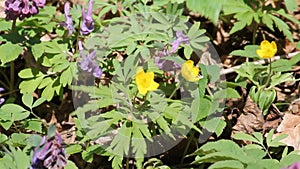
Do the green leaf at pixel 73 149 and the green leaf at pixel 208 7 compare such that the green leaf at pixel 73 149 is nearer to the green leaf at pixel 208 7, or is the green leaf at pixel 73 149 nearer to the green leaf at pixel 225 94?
the green leaf at pixel 225 94

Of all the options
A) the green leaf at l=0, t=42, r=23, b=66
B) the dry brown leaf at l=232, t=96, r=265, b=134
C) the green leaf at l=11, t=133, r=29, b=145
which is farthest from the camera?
the dry brown leaf at l=232, t=96, r=265, b=134

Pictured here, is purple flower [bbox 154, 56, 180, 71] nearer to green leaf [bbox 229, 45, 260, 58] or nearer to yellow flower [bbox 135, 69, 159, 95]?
yellow flower [bbox 135, 69, 159, 95]

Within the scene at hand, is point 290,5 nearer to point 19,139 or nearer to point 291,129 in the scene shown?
point 291,129

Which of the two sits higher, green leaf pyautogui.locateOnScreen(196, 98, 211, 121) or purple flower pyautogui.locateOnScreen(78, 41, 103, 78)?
purple flower pyautogui.locateOnScreen(78, 41, 103, 78)

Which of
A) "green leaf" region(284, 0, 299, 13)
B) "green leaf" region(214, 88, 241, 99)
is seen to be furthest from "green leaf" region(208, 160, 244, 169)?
"green leaf" region(284, 0, 299, 13)

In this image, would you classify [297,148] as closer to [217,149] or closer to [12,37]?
[217,149]

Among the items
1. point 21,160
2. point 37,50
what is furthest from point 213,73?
point 21,160

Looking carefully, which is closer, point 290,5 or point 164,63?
point 164,63

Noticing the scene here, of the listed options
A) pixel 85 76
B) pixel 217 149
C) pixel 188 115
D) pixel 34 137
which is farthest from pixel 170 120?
pixel 34 137
